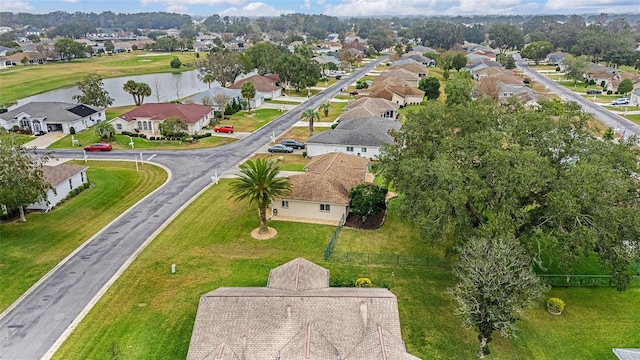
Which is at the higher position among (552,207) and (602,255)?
(552,207)

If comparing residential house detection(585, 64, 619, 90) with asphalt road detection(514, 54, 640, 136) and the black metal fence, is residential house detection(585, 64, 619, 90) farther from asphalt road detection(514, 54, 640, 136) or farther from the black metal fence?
the black metal fence

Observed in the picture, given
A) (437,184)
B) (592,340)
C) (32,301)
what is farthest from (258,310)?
(592,340)

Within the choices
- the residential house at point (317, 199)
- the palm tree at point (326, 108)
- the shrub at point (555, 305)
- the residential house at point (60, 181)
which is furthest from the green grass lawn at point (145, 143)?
the shrub at point (555, 305)

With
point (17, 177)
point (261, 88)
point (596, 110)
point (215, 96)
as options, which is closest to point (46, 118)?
point (215, 96)

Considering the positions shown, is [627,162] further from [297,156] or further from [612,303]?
[297,156]

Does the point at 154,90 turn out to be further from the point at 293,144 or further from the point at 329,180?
the point at 329,180

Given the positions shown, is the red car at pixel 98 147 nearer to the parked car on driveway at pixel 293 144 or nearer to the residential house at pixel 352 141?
the parked car on driveway at pixel 293 144
